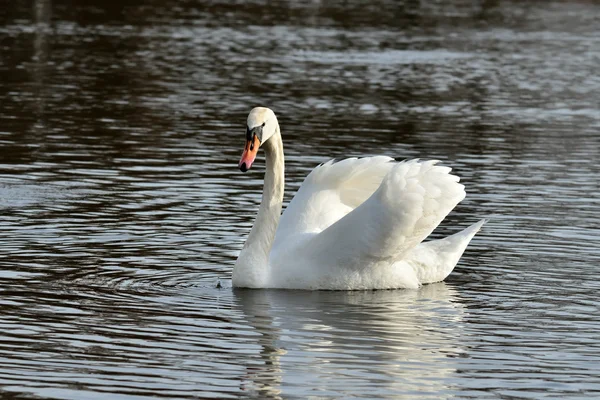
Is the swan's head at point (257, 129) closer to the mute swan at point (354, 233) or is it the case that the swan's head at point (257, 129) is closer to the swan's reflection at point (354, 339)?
the mute swan at point (354, 233)

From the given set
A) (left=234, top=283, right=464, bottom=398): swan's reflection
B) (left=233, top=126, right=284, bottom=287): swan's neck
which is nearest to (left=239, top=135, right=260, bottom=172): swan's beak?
(left=233, top=126, right=284, bottom=287): swan's neck

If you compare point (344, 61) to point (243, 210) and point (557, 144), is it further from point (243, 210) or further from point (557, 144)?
point (243, 210)

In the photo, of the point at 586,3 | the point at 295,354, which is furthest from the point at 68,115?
the point at 586,3

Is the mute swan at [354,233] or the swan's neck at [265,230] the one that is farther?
the swan's neck at [265,230]

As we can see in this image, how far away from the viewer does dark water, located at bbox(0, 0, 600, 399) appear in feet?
31.6

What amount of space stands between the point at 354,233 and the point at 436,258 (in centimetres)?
134

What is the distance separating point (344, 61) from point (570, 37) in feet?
46.1

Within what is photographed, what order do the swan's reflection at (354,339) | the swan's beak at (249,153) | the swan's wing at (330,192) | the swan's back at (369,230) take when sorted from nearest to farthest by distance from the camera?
the swan's reflection at (354,339) → the swan's beak at (249,153) → the swan's back at (369,230) → the swan's wing at (330,192)

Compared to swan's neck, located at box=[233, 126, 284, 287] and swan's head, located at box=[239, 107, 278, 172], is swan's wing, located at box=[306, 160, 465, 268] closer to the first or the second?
swan's neck, located at box=[233, 126, 284, 287]

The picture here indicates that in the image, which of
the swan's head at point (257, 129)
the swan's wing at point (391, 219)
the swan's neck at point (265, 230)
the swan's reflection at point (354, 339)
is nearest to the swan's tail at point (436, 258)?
the swan's reflection at point (354, 339)

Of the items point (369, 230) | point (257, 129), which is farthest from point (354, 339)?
point (257, 129)

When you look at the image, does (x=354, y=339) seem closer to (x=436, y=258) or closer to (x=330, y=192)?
(x=436, y=258)

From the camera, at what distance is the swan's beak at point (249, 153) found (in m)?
11.8

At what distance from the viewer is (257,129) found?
40.1ft
